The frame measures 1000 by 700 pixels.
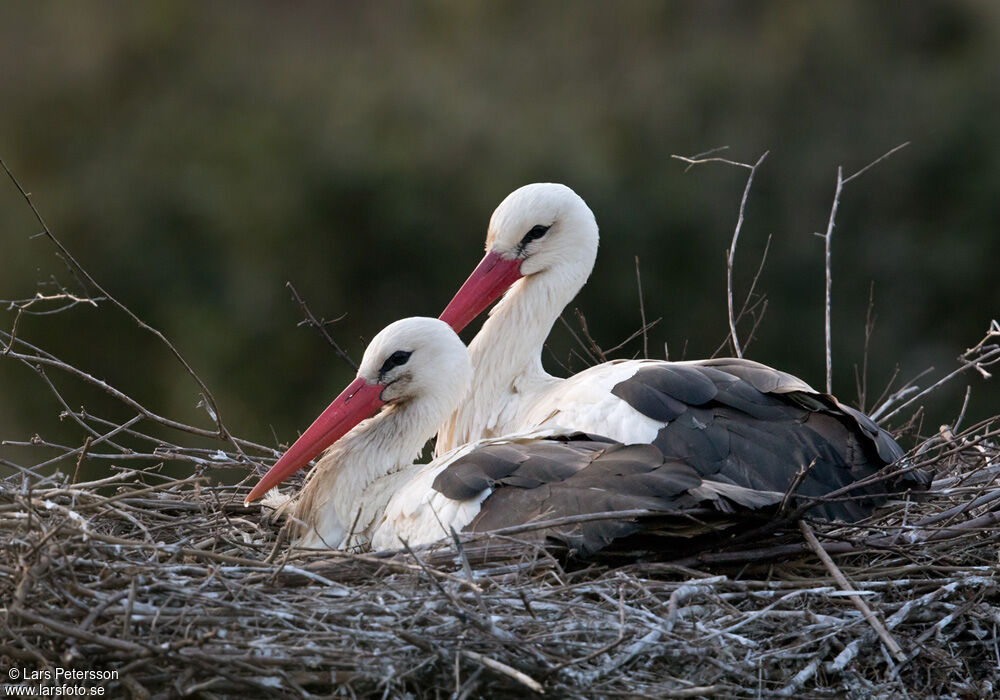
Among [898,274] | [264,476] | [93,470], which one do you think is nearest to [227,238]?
[93,470]

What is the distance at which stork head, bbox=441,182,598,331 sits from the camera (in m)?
4.34

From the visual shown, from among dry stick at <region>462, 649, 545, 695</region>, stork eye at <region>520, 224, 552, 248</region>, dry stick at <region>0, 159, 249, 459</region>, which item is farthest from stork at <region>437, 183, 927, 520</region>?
dry stick at <region>462, 649, 545, 695</region>

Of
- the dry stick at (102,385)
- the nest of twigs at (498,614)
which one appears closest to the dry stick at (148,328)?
the dry stick at (102,385)

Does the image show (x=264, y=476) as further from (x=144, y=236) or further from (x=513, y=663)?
(x=144, y=236)

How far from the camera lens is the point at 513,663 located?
2736 mm

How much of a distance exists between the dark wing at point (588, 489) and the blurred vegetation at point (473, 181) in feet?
19.7

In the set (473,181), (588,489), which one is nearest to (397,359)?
(588,489)

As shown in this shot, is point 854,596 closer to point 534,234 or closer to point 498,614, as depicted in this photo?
point 498,614

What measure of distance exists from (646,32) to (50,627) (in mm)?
10579

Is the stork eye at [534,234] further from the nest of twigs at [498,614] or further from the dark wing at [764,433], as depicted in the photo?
the nest of twigs at [498,614]

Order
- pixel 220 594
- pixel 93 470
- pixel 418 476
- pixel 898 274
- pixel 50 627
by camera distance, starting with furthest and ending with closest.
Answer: pixel 898 274 → pixel 93 470 → pixel 418 476 → pixel 220 594 → pixel 50 627

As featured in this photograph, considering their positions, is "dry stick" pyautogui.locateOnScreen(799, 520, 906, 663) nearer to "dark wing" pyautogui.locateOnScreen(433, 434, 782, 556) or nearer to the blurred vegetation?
"dark wing" pyautogui.locateOnScreen(433, 434, 782, 556)

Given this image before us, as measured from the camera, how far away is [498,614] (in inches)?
114

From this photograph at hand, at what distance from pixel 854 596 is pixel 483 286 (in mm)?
1772
